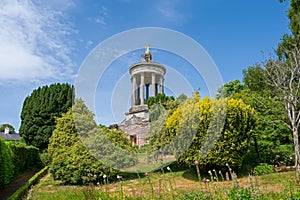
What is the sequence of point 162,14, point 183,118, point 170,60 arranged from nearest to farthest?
1. point 162,14
2. point 183,118
3. point 170,60

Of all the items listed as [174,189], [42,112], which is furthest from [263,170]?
[42,112]

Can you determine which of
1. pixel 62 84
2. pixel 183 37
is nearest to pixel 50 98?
pixel 62 84

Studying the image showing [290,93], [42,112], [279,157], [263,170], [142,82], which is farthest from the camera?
Result: [142,82]

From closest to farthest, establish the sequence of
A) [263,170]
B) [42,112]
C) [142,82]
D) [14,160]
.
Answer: [263,170], [14,160], [42,112], [142,82]

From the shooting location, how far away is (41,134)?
21234 millimetres

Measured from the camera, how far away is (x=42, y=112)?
21891 millimetres

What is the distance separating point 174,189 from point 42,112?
17.6 metres

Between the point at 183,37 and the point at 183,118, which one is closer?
the point at 183,37

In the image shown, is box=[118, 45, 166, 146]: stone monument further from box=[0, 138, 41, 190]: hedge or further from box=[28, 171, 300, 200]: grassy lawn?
box=[28, 171, 300, 200]: grassy lawn

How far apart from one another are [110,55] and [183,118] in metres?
3.52

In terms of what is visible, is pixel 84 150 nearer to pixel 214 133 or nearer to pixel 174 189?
pixel 174 189

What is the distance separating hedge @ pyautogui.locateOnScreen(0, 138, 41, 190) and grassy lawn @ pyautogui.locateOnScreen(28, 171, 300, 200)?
1.23 m

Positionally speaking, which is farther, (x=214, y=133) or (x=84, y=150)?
(x=84, y=150)

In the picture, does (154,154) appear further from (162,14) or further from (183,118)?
(162,14)
